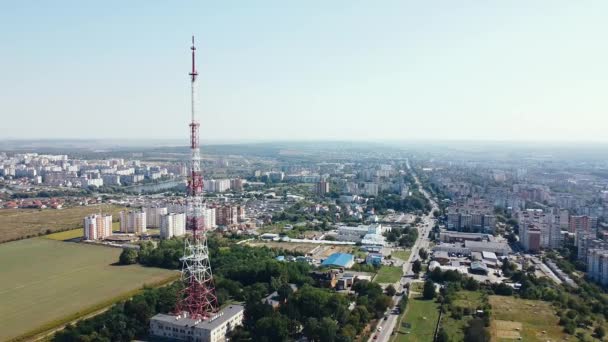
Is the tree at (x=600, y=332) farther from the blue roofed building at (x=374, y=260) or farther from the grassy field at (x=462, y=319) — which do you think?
the blue roofed building at (x=374, y=260)

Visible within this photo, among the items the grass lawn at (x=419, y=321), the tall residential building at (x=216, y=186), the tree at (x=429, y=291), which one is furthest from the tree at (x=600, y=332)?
the tall residential building at (x=216, y=186)

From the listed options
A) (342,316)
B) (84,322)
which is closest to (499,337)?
(342,316)

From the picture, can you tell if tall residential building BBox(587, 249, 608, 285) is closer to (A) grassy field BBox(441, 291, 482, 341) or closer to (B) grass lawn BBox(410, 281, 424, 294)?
(A) grassy field BBox(441, 291, 482, 341)

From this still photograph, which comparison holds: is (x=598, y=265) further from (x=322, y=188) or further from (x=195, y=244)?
(x=322, y=188)

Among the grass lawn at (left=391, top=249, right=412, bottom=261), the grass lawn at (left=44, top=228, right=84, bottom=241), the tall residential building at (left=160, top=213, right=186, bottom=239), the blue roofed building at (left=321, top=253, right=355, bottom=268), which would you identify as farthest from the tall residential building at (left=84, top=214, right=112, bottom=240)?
the grass lawn at (left=391, top=249, right=412, bottom=261)

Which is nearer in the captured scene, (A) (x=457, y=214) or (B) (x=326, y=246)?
(B) (x=326, y=246)

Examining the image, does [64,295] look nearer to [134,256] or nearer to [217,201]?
[134,256]
